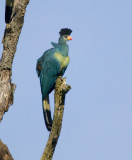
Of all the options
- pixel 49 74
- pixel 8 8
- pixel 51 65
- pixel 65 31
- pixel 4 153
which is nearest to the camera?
pixel 4 153

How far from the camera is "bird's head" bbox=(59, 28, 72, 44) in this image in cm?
917

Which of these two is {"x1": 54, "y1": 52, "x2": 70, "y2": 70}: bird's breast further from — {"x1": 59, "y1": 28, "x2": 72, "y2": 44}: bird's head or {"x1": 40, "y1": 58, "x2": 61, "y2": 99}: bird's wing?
{"x1": 59, "y1": 28, "x2": 72, "y2": 44}: bird's head

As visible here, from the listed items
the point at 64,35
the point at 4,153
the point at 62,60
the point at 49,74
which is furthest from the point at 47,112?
the point at 64,35

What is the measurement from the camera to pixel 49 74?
8367mm

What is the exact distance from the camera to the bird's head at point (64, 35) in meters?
9.17

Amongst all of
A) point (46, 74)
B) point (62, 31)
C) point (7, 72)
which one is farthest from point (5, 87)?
point (62, 31)

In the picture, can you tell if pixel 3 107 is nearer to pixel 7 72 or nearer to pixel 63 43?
pixel 7 72

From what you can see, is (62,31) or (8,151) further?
(62,31)

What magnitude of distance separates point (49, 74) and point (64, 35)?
1.25 metres

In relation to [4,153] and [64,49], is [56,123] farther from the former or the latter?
[64,49]

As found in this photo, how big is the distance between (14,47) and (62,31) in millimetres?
1682

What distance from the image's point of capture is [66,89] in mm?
5984

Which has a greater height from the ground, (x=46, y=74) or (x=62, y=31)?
(x=62, y=31)

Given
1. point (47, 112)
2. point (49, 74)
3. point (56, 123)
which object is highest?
point (49, 74)
